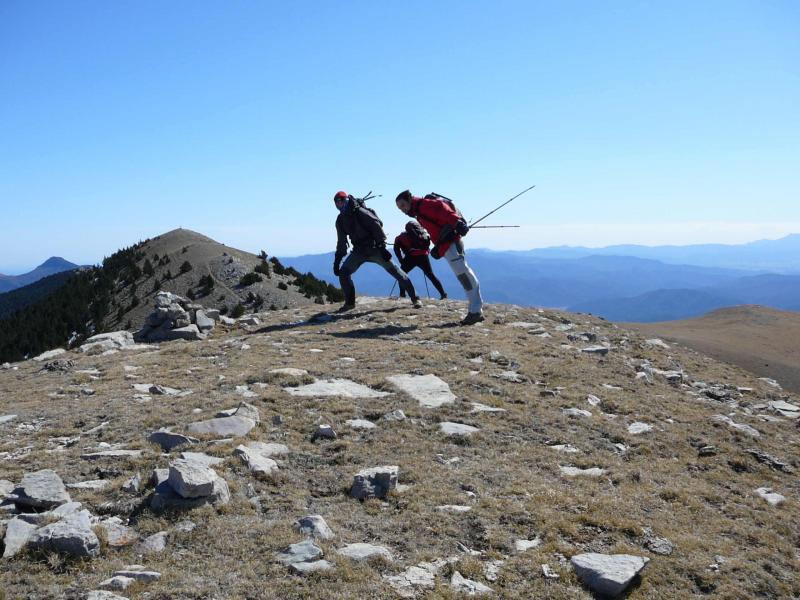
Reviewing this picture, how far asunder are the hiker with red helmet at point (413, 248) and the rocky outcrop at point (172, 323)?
5889 millimetres

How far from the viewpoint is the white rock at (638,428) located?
7990 millimetres

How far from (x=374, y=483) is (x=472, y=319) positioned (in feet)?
31.1

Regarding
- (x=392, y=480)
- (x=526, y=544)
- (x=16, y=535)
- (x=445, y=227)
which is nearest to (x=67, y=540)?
(x=16, y=535)

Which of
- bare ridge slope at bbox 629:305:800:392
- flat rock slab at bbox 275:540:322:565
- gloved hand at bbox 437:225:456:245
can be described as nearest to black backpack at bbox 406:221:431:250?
gloved hand at bbox 437:225:456:245

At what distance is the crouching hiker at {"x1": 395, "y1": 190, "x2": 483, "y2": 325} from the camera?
45.7 ft

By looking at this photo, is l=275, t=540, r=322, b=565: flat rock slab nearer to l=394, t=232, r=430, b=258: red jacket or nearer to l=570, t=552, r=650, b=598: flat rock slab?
l=570, t=552, r=650, b=598: flat rock slab

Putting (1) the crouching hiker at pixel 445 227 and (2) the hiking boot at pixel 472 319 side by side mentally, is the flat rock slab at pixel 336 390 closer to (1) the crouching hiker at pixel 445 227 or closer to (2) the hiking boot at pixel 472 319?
(1) the crouching hiker at pixel 445 227

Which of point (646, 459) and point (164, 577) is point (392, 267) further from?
point (164, 577)

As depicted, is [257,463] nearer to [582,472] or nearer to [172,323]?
[582,472]

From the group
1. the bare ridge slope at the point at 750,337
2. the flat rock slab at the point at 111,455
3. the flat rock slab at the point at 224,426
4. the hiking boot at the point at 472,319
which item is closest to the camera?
the flat rock slab at the point at 111,455

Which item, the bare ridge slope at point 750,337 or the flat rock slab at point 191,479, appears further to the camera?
the bare ridge slope at point 750,337

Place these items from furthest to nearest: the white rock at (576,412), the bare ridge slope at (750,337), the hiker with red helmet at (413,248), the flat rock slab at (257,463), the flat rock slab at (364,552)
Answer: the hiker with red helmet at (413,248) → the bare ridge slope at (750,337) → the white rock at (576,412) → the flat rock slab at (257,463) → the flat rock slab at (364,552)

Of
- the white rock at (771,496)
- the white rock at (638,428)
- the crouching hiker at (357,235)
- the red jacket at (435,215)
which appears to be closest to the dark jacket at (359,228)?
the crouching hiker at (357,235)

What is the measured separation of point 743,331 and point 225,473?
24.0 metres
